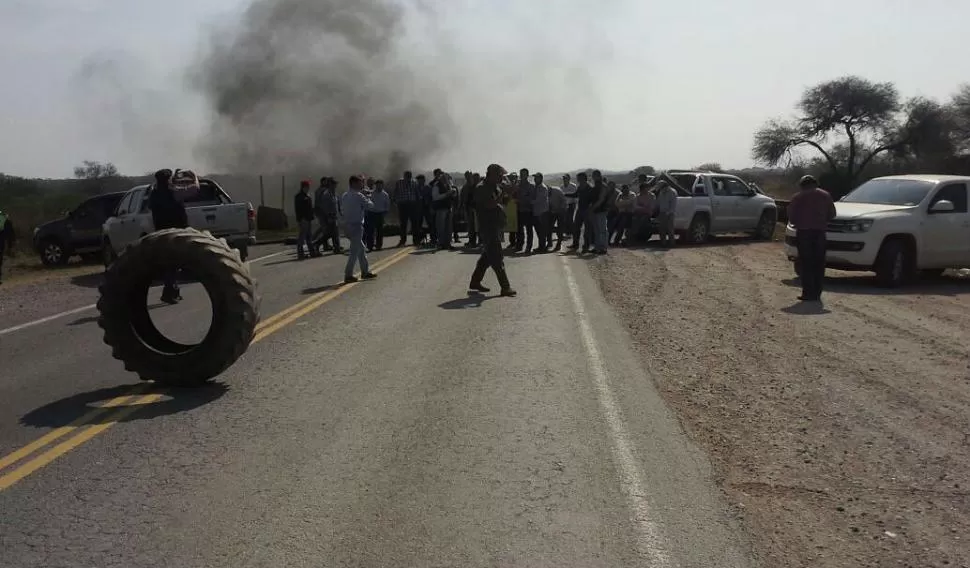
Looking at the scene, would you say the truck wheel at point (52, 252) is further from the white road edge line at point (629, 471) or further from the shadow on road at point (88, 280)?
the white road edge line at point (629, 471)

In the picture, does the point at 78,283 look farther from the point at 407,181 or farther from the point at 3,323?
the point at 407,181

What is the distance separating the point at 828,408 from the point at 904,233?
8.80 meters

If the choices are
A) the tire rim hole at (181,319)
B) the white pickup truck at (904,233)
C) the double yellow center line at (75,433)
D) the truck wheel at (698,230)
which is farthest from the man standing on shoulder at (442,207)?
the double yellow center line at (75,433)

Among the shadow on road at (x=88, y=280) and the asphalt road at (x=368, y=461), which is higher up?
the shadow on road at (x=88, y=280)

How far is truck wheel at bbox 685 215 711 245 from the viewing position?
23469mm

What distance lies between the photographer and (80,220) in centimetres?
2311

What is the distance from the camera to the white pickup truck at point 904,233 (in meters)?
14.8

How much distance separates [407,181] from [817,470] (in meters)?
17.6

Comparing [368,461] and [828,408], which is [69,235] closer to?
[368,461]

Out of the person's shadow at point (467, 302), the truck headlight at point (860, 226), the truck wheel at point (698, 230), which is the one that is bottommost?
the person's shadow at point (467, 302)

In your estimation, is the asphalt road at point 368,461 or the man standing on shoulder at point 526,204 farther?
the man standing on shoulder at point 526,204

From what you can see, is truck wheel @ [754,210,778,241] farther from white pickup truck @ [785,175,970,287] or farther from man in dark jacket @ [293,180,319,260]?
man in dark jacket @ [293,180,319,260]

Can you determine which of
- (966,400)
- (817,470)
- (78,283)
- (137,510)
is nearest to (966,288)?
(966,400)

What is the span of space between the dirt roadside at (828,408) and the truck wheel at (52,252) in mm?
15217
